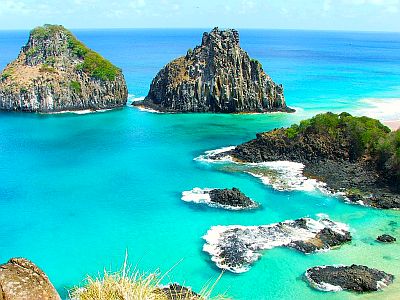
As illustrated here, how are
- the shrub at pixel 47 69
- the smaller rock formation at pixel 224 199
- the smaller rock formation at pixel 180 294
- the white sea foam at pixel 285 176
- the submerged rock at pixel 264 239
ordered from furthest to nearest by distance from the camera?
the shrub at pixel 47 69
the white sea foam at pixel 285 176
the smaller rock formation at pixel 224 199
the submerged rock at pixel 264 239
the smaller rock formation at pixel 180 294

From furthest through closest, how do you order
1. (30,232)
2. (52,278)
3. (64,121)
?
(64,121)
(30,232)
(52,278)

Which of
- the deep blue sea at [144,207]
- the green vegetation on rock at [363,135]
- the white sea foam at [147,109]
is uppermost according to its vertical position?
the green vegetation on rock at [363,135]

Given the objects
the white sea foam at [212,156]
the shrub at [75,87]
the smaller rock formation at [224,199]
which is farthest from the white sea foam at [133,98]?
the smaller rock formation at [224,199]

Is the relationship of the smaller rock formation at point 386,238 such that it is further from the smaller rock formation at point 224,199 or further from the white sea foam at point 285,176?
the smaller rock formation at point 224,199

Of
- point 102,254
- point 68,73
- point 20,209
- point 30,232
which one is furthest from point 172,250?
point 68,73

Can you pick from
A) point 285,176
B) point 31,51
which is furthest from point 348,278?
point 31,51

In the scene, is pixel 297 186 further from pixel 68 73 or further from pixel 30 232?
pixel 68 73
